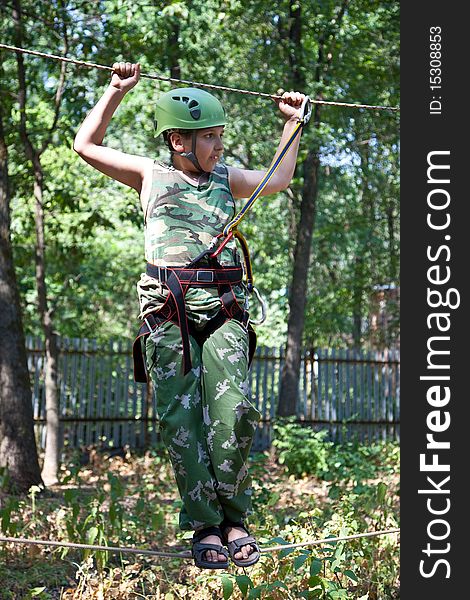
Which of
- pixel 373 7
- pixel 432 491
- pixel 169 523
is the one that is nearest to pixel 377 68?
pixel 373 7

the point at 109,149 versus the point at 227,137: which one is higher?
the point at 227,137

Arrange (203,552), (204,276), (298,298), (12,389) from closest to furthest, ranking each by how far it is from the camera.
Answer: (203,552), (204,276), (12,389), (298,298)

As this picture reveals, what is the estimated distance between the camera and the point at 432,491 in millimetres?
3643

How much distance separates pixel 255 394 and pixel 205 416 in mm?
9250

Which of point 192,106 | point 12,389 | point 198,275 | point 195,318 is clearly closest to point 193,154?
point 192,106

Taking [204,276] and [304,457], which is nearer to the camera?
[204,276]

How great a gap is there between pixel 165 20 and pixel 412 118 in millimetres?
5771

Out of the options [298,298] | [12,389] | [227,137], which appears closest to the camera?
[12,389]

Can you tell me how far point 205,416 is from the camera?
3334 mm

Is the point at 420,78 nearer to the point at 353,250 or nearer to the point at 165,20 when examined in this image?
the point at 165,20

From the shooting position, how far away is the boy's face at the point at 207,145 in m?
3.49

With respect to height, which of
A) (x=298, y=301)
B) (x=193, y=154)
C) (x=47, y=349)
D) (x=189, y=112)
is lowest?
(x=47, y=349)

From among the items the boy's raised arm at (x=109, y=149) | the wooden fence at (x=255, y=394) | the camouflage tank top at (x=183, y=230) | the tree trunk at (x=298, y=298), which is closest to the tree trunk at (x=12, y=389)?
the wooden fence at (x=255, y=394)

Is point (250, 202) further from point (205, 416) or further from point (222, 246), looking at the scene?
point (205, 416)
